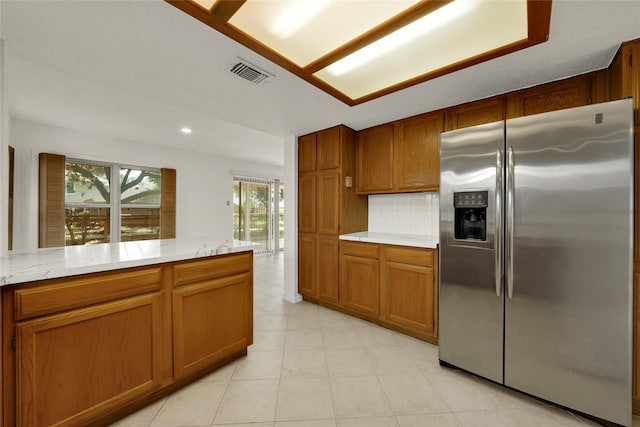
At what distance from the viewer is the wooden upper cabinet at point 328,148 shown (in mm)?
3041

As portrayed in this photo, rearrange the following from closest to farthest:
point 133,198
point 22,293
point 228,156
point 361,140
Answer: point 22,293
point 361,140
point 133,198
point 228,156

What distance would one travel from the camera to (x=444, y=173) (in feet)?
6.35

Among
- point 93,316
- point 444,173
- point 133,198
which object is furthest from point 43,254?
point 133,198

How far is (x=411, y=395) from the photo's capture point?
1664mm

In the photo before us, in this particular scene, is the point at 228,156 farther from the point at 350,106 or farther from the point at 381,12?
the point at 381,12

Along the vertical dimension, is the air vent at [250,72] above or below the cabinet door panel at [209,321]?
above

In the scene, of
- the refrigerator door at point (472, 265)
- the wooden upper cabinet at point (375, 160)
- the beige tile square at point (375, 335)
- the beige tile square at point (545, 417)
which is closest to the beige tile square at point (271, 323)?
the beige tile square at point (375, 335)

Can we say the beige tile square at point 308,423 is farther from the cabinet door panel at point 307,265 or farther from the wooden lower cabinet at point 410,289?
the cabinet door panel at point 307,265

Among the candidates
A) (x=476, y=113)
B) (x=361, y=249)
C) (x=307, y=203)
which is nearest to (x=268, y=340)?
(x=361, y=249)

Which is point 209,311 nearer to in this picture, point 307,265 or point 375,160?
point 307,265

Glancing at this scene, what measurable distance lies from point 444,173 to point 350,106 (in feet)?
3.69

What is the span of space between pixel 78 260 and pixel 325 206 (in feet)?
7.44

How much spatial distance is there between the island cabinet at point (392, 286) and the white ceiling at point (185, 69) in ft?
4.68

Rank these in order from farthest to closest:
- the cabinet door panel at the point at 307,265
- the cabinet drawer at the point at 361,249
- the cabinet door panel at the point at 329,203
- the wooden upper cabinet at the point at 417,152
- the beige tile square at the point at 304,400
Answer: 1. the cabinet door panel at the point at 307,265
2. the cabinet door panel at the point at 329,203
3. the cabinet drawer at the point at 361,249
4. the wooden upper cabinet at the point at 417,152
5. the beige tile square at the point at 304,400
